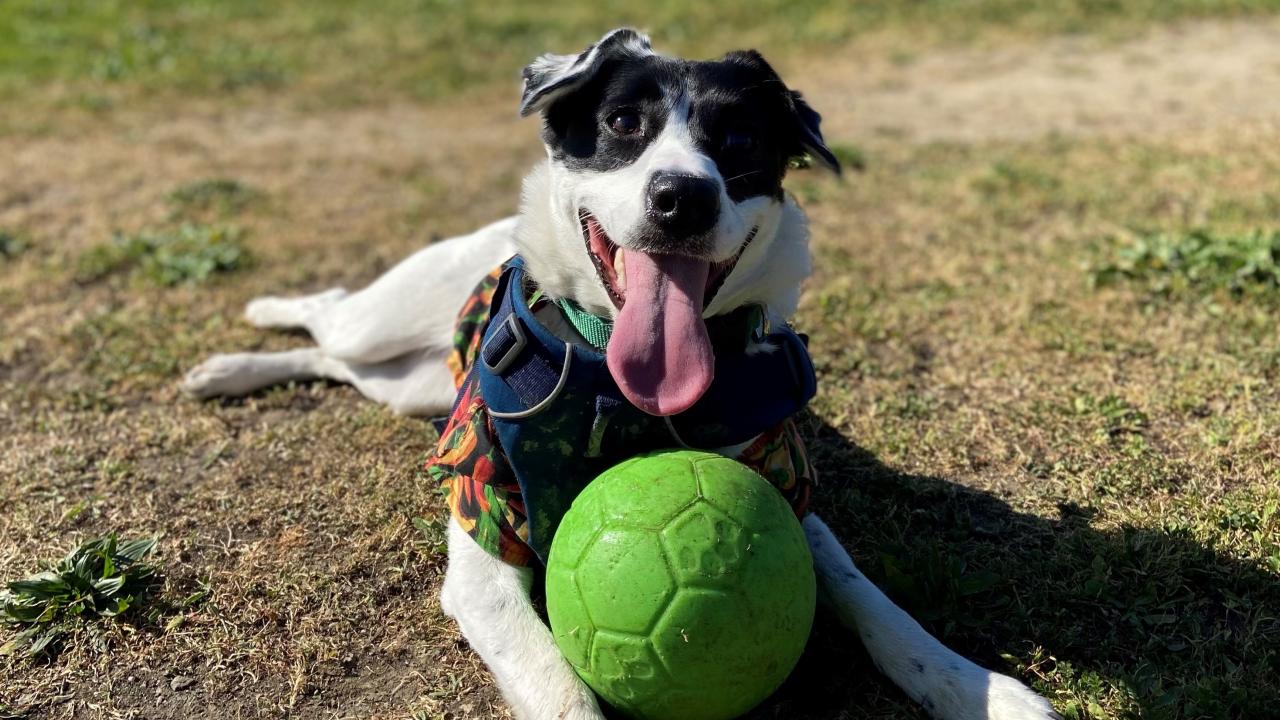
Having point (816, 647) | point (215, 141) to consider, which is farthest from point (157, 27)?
point (816, 647)

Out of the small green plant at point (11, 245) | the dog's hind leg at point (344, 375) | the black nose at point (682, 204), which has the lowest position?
the dog's hind leg at point (344, 375)

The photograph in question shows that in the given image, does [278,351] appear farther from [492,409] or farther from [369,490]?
[492,409]

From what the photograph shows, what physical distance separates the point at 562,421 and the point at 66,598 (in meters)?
Answer: 1.66

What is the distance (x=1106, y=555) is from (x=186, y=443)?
3.51 metres

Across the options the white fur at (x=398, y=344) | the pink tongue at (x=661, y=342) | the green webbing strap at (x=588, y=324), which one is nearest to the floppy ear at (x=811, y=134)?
the pink tongue at (x=661, y=342)

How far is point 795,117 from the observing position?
11.0ft

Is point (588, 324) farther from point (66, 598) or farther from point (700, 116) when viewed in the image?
point (66, 598)

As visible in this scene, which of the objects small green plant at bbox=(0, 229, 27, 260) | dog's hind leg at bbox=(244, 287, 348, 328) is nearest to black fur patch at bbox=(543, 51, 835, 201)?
dog's hind leg at bbox=(244, 287, 348, 328)

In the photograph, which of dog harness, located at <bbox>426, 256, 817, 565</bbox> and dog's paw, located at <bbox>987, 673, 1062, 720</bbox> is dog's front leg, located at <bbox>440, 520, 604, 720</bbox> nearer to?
dog harness, located at <bbox>426, 256, 817, 565</bbox>

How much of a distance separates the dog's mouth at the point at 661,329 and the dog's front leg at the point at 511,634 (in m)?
0.67

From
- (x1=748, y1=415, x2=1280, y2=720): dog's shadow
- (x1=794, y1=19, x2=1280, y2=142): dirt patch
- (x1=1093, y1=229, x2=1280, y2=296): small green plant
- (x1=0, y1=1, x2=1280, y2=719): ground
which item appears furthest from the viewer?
(x1=794, y1=19, x2=1280, y2=142): dirt patch

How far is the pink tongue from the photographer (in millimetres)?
2830

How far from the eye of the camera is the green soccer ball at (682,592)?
7.86ft

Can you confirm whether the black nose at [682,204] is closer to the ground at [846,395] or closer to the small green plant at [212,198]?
the ground at [846,395]
